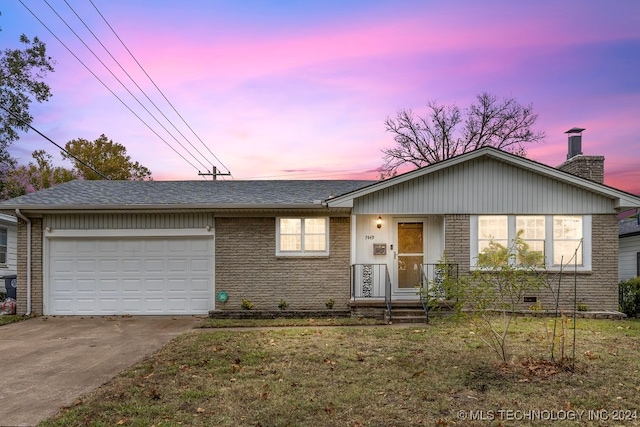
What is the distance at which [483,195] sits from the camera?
1193cm

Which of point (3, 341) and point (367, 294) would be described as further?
point (367, 294)

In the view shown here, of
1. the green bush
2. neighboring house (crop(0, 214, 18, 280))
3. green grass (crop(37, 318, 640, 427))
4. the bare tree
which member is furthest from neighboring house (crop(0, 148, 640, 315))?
the bare tree

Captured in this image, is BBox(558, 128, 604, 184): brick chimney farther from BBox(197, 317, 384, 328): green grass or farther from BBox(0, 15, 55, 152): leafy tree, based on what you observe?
BBox(0, 15, 55, 152): leafy tree

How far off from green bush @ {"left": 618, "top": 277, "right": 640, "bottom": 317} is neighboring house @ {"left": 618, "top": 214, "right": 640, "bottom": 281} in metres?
4.55

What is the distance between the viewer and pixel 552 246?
11906 mm

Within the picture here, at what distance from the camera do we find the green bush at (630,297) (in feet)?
40.2

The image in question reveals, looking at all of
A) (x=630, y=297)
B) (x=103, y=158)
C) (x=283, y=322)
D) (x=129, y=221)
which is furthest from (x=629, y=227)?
(x=103, y=158)

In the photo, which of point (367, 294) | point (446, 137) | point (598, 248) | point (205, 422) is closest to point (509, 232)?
point (598, 248)

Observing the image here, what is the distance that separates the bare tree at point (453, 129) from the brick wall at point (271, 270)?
22042 millimetres

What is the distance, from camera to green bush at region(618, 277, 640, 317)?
12.2m

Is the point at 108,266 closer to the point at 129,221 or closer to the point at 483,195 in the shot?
the point at 129,221

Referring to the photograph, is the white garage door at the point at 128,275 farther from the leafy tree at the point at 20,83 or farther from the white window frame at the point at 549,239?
the leafy tree at the point at 20,83

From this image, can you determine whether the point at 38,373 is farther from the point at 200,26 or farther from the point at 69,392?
the point at 200,26

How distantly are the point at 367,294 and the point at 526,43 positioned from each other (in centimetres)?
843
